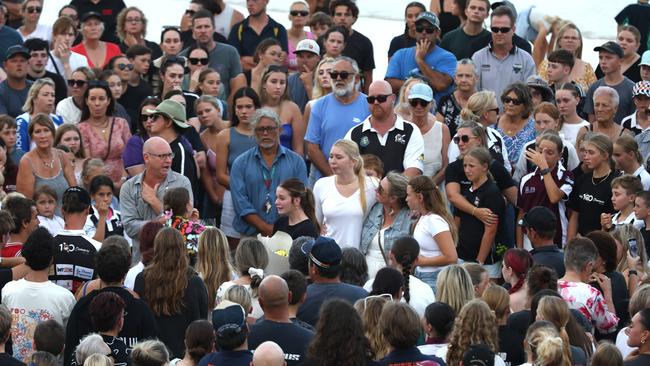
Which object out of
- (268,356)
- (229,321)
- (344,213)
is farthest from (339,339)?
(344,213)

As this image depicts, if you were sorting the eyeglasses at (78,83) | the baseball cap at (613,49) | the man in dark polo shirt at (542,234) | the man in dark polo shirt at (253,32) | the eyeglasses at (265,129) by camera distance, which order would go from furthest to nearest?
the man in dark polo shirt at (253,32) → the baseball cap at (613,49) → the eyeglasses at (78,83) → the eyeglasses at (265,129) → the man in dark polo shirt at (542,234)

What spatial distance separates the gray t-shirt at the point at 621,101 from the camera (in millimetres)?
14234

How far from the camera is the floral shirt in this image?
9469 mm

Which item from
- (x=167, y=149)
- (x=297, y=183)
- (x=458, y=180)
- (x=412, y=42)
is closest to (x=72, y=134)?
(x=167, y=149)

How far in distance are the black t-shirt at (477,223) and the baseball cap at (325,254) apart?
3115mm

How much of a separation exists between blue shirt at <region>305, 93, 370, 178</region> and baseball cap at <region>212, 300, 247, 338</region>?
17.4ft

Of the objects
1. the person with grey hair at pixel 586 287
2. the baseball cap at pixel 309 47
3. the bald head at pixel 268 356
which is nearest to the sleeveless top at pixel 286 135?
the baseball cap at pixel 309 47

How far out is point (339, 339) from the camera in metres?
7.62

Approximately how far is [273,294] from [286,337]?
25 cm

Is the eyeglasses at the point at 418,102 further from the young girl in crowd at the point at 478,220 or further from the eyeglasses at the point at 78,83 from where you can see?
the eyeglasses at the point at 78,83

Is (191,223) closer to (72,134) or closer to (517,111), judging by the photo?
(72,134)

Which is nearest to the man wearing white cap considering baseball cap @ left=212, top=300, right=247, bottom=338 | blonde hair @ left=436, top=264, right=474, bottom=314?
blonde hair @ left=436, top=264, right=474, bottom=314

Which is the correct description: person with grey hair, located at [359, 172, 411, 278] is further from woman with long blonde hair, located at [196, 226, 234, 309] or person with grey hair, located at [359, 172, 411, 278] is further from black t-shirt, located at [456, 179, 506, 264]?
woman with long blonde hair, located at [196, 226, 234, 309]

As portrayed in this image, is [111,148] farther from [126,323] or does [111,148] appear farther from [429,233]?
[126,323]
